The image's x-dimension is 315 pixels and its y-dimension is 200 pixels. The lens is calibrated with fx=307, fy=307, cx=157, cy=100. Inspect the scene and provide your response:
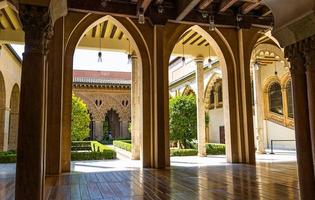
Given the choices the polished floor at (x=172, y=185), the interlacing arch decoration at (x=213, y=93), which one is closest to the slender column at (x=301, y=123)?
the polished floor at (x=172, y=185)

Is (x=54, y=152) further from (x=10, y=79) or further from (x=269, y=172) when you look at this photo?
(x=10, y=79)

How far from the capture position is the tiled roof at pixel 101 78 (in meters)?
33.2

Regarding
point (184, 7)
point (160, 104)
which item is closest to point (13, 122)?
point (160, 104)

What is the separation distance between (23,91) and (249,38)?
8876 millimetres

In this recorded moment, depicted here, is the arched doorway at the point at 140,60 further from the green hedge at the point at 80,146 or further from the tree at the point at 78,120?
the tree at the point at 78,120

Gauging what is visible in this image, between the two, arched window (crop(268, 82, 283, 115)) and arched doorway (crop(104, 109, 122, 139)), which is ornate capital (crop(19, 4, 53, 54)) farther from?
arched doorway (crop(104, 109, 122, 139))

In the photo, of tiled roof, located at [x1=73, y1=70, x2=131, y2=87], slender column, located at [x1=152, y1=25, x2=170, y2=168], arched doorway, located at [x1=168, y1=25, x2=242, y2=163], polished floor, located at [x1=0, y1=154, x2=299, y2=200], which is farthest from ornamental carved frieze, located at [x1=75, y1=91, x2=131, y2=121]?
polished floor, located at [x1=0, y1=154, x2=299, y2=200]

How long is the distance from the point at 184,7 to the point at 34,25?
602cm

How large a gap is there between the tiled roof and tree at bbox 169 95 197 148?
725 inches

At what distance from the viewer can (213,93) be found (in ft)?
85.8

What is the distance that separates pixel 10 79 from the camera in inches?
717

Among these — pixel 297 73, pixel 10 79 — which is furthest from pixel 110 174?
pixel 10 79

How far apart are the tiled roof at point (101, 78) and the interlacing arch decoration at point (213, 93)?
1119cm

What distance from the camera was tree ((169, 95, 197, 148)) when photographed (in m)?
16.3
